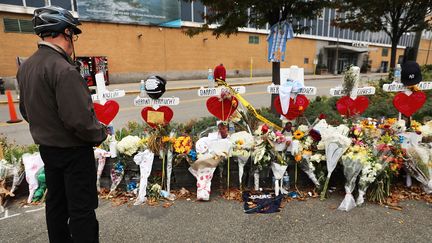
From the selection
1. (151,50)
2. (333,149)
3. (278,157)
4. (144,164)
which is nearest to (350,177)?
(333,149)

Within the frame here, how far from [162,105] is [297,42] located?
95.7ft

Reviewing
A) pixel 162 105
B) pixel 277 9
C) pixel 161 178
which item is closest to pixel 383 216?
pixel 161 178

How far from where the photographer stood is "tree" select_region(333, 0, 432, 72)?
9344mm

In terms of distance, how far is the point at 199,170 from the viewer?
363cm

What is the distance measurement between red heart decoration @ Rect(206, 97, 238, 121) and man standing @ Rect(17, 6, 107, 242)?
2.05 m

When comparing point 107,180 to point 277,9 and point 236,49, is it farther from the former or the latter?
point 236,49

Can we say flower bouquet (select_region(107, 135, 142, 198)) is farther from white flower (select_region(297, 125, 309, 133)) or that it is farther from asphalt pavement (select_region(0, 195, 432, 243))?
white flower (select_region(297, 125, 309, 133))

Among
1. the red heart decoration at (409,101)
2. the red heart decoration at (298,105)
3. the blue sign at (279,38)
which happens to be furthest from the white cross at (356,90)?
the blue sign at (279,38)

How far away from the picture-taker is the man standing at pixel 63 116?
1982 millimetres

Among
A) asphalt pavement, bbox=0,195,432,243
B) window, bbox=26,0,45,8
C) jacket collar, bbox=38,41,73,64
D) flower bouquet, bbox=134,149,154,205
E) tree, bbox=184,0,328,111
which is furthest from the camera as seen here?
window, bbox=26,0,45,8

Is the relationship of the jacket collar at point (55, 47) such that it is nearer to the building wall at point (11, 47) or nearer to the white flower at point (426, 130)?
the white flower at point (426, 130)

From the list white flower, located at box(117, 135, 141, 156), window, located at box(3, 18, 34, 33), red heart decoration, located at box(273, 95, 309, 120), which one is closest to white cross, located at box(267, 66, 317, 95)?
red heart decoration, located at box(273, 95, 309, 120)

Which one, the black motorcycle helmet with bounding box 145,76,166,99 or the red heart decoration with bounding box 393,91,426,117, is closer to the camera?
the black motorcycle helmet with bounding box 145,76,166,99

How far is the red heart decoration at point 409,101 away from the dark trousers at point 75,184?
14.3 feet
